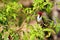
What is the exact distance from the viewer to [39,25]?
204 cm

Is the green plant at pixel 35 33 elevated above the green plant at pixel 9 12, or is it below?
below

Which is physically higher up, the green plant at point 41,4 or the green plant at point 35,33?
the green plant at point 41,4

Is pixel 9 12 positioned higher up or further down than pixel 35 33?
higher up

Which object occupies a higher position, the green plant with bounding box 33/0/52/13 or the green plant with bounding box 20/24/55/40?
the green plant with bounding box 33/0/52/13

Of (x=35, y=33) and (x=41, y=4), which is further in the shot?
(x=41, y=4)

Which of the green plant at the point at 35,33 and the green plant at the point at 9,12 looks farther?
the green plant at the point at 9,12

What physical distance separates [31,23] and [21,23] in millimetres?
138

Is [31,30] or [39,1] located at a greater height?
[39,1]

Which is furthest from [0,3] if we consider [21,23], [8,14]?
[21,23]

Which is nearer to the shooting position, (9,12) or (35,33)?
(35,33)

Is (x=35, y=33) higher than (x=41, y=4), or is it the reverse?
(x=41, y=4)

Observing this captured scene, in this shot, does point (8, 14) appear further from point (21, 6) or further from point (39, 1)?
point (39, 1)

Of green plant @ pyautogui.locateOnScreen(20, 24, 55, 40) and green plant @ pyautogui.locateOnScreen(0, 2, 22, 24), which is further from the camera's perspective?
green plant @ pyautogui.locateOnScreen(0, 2, 22, 24)

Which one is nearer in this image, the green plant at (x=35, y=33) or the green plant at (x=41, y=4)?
the green plant at (x=35, y=33)
